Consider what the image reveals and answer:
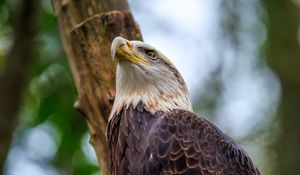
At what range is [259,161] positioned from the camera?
1118 cm

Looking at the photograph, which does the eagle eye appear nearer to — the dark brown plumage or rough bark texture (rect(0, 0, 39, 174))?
the dark brown plumage

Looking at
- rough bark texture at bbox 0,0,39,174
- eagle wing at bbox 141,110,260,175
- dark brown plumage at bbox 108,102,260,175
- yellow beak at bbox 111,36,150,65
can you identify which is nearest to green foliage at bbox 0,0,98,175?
rough bark texture at bbox 0,0,39,174

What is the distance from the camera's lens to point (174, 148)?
585 centimetres

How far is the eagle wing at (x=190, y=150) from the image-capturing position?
579 cm

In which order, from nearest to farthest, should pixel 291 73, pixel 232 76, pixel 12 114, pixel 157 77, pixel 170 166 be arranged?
pixel 170 166 < pixel 12 114 < pixel 157 77 < pixel 232 76 < pixel 291 73

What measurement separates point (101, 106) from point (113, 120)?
0.32m

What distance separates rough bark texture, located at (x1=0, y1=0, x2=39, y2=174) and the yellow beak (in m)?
0.71

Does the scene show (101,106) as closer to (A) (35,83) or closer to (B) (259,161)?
(A) (35,83)

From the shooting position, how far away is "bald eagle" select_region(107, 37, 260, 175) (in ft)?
19.1

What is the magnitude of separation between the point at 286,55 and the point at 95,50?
5708 mm

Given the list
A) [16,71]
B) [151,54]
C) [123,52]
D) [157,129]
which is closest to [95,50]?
[151,54]

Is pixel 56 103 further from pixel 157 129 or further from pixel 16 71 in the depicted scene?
pixel 157 129

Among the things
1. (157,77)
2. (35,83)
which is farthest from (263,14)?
(157,77)

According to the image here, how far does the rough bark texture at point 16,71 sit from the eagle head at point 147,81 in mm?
766
